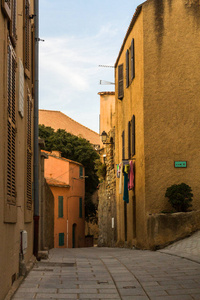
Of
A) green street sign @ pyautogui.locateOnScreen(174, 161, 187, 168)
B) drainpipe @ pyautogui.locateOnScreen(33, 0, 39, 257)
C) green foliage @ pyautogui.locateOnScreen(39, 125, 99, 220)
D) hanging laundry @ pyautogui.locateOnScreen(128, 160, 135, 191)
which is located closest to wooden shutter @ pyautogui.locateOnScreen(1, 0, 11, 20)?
drainpipe @ pyautogui.locateOnScreen(33, 0, 39, 257)

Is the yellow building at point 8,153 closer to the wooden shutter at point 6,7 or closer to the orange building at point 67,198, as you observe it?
the wooden shutter at point 6,7

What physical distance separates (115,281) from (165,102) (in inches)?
366

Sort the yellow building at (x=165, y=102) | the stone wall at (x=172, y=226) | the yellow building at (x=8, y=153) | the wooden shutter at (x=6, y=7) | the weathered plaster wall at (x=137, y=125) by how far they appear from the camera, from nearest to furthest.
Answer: the wooden shutter at (x=6, y=7) < the yellow building at (x=8, y=153) < the stone wall at (x=172, y=226) < the yellow building at (x=165, y=102) < the weathered plaster wall at (x=137, y=125)

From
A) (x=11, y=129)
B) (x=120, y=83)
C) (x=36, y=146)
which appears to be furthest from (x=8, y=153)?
(x=120, y=83)

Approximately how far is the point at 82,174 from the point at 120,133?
19.7m

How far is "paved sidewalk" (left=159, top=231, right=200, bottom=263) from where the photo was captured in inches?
422

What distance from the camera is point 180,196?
14516 mm

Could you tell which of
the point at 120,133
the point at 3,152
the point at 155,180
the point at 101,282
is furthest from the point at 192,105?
the point at 3,152

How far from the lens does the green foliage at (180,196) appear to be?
1456cm

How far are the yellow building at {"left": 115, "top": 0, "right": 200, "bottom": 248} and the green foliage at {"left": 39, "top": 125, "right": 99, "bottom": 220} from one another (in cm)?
2573

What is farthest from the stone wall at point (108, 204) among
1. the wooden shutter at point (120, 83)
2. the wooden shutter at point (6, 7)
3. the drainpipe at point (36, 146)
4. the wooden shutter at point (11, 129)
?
the wooden shutter at point (6, 7)

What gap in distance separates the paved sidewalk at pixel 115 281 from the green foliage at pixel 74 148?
32427 millimetres

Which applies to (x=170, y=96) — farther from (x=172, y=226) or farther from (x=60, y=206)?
(x=60, y=206)

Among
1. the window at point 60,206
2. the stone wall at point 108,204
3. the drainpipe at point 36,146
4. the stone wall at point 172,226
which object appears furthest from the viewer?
the window at point 60,206
